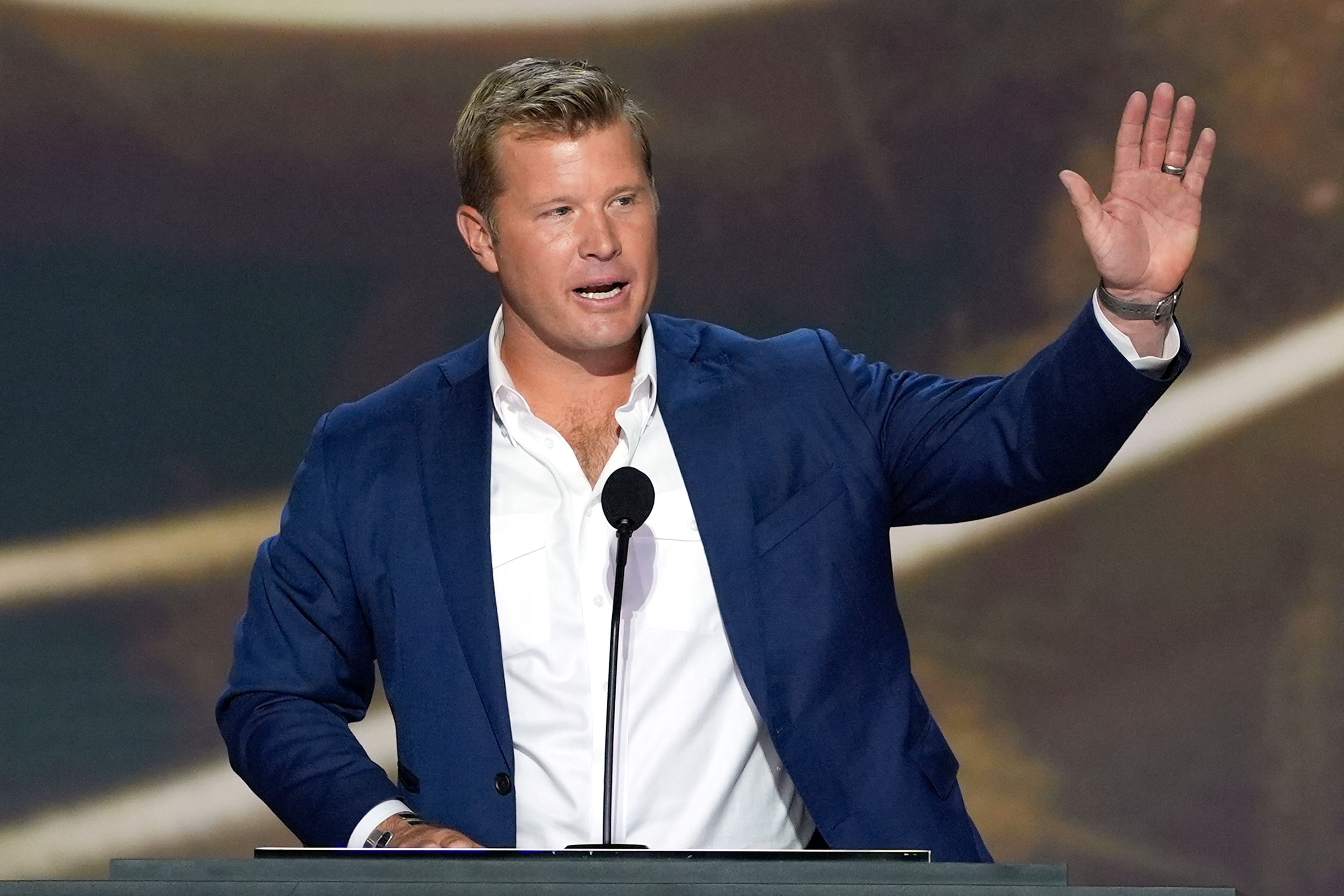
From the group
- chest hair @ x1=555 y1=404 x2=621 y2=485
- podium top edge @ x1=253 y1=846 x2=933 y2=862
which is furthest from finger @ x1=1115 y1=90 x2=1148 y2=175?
podium top edge @ x1=253 y1=846 x2=933 y2=862

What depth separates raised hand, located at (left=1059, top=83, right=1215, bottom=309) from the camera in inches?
90.0

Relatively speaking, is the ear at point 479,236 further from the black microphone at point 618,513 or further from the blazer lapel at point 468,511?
the black microphone at point 618,513

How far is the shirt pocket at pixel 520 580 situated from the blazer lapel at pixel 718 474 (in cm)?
21

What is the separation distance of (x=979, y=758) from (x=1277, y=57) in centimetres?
156

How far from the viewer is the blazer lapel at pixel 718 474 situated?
2.43 meters

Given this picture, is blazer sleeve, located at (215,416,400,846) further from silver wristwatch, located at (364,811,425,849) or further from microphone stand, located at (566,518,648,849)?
microphone stand, located at (566,518,648,849)

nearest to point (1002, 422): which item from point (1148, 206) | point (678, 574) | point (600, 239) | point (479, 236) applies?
point (1148, 206)

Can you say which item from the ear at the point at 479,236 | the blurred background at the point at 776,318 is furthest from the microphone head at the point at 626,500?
the blurred background at the point at 776,318

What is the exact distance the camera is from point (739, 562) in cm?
247

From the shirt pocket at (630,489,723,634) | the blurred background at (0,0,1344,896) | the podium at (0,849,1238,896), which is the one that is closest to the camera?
the podium at (0,849,1238,896)

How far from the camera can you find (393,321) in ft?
13.5

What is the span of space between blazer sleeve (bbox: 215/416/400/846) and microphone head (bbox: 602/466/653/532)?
511 millimetres

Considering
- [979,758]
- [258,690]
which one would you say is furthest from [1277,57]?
[258,690]

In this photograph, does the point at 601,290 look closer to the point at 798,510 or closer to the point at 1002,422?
the point at 798,510
